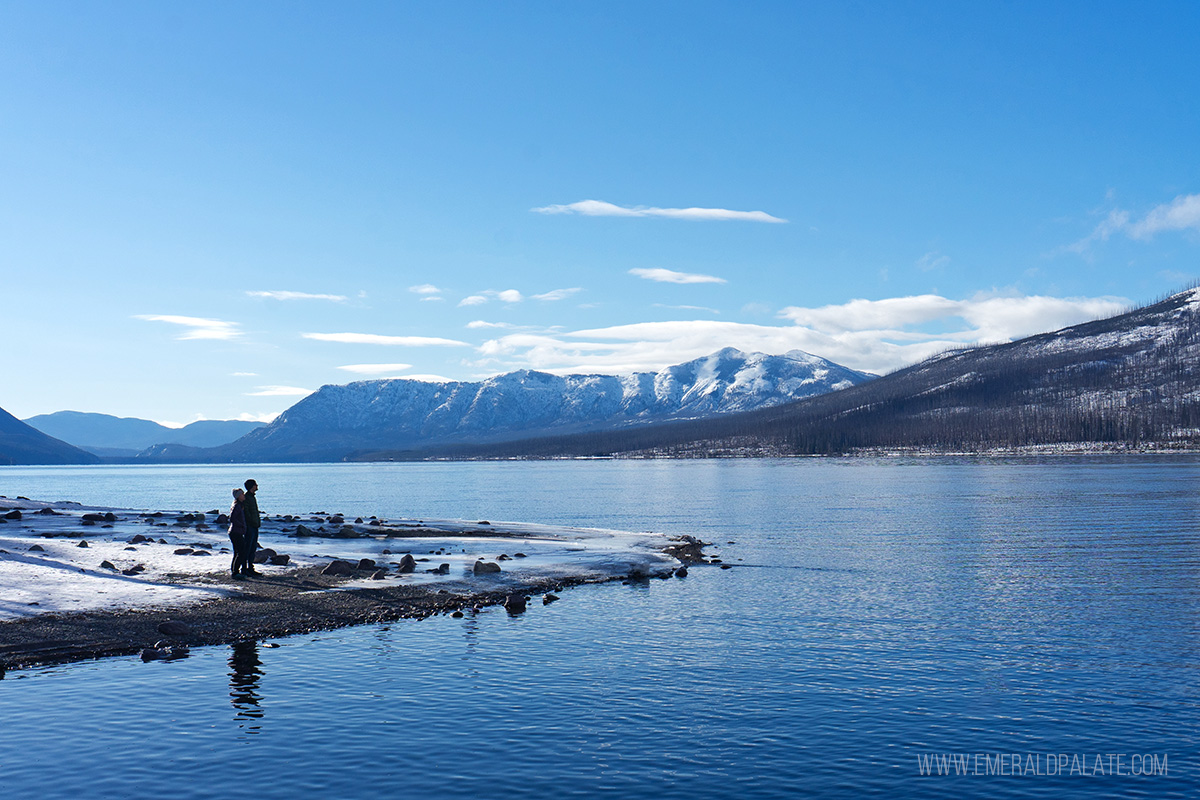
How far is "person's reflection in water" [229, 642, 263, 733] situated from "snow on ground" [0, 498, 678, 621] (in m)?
6.80

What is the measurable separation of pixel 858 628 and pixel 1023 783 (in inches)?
580

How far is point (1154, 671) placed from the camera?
2503 centimetres

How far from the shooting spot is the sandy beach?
1153 inches

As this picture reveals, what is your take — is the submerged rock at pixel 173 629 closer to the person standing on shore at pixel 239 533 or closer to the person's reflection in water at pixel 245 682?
the person's reflection in water at pixel 245 682

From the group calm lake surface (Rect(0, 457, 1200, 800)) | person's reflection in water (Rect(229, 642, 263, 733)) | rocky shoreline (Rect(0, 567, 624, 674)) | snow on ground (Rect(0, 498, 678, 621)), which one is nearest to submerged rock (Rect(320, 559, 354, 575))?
rocky shoreline (Rect(0, 567, 624, 674))

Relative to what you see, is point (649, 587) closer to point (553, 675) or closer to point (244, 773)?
point (553, 675)

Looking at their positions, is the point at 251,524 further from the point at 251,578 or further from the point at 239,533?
the point at 251,578

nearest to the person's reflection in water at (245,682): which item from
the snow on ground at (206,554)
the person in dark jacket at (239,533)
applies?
the snow on ground at (206,554)

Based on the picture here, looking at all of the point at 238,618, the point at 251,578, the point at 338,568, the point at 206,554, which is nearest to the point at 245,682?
the point at 238,618

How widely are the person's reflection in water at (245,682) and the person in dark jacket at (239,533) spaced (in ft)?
31.2

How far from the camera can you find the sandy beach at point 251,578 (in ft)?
96.1

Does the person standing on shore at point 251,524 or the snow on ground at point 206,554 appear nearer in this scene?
the snow on ground at point 206,554

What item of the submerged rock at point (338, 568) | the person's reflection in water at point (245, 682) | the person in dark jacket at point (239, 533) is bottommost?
the person's reflection in water at point (245, 682)

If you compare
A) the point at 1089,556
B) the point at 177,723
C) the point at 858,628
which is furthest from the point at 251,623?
the point at 1089,556
